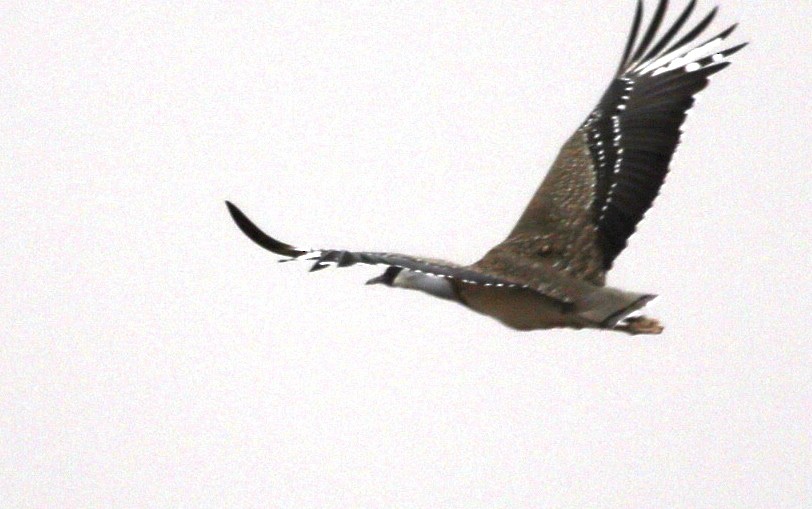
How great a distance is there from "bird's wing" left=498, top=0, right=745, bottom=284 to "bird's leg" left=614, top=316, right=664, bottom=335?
48 centimetres

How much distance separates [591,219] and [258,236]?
Result: 2717 mm

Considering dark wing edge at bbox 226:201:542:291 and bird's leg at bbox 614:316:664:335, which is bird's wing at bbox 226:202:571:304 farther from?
bird's leg at bbox 614:316:664:335

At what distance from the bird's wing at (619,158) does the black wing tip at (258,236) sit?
1.94m

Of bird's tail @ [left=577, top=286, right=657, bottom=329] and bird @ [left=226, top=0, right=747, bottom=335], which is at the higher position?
bird @ [left=226, top=0, right=747, bottom=335]

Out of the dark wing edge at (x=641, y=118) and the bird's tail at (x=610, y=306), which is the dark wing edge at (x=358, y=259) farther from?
the dark wing edge at (x=641, y=118)

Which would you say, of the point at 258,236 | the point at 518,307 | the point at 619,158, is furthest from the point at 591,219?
the point at 258,236

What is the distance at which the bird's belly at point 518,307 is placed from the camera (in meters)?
10.1

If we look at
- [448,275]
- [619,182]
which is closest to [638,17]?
[619,182]

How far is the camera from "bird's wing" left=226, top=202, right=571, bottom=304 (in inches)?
356

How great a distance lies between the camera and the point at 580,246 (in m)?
11.1

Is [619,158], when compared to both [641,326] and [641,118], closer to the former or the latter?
[641,118]

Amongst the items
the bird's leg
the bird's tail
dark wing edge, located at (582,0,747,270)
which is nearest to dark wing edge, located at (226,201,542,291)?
the bird's tail

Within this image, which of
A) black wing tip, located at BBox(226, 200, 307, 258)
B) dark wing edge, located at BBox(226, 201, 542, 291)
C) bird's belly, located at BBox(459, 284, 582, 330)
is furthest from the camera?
bird's belly, located at BBox(459, 284, 582, 330)

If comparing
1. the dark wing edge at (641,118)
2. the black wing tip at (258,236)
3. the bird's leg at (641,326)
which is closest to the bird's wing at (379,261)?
the black wing tip at (258,236)
